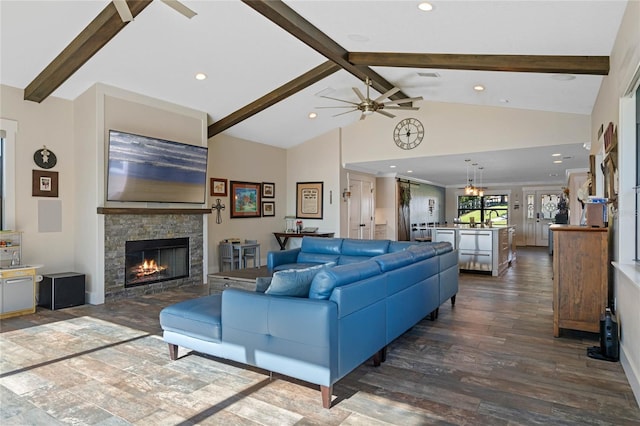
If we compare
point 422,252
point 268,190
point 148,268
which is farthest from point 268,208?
point 422,252

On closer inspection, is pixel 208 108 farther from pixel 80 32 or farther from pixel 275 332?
pixel 275 332

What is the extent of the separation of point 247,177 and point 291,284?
6.01 metres

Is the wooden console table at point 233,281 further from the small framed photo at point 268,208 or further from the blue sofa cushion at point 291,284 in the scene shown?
the small framed photo at point 268,208

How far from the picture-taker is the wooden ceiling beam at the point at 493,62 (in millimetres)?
4086

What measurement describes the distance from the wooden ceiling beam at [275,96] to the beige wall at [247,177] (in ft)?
1.89

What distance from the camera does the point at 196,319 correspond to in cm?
318

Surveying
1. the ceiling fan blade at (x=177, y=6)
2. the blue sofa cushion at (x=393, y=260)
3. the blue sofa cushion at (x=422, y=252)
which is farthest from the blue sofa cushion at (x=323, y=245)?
Answer: the ceiling fan blade at (x=177, y=6)

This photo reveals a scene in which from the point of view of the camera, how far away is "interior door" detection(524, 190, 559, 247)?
45.9ft

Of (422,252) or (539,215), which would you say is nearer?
(422,252)

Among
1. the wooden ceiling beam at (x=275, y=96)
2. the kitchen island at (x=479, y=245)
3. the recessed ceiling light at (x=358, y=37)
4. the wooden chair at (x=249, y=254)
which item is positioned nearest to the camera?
the recessed ceiling light at (x=358, y=37)

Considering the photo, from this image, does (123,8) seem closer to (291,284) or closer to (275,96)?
(291,284)

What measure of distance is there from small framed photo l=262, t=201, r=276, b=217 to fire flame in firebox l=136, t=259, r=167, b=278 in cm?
298

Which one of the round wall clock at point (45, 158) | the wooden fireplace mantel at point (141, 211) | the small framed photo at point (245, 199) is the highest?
the round wall clock at point (45, 158)

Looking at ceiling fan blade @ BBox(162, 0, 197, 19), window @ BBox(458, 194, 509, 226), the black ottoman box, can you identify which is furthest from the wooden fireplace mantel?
window @ BBox(458, 194, 509, 226)
